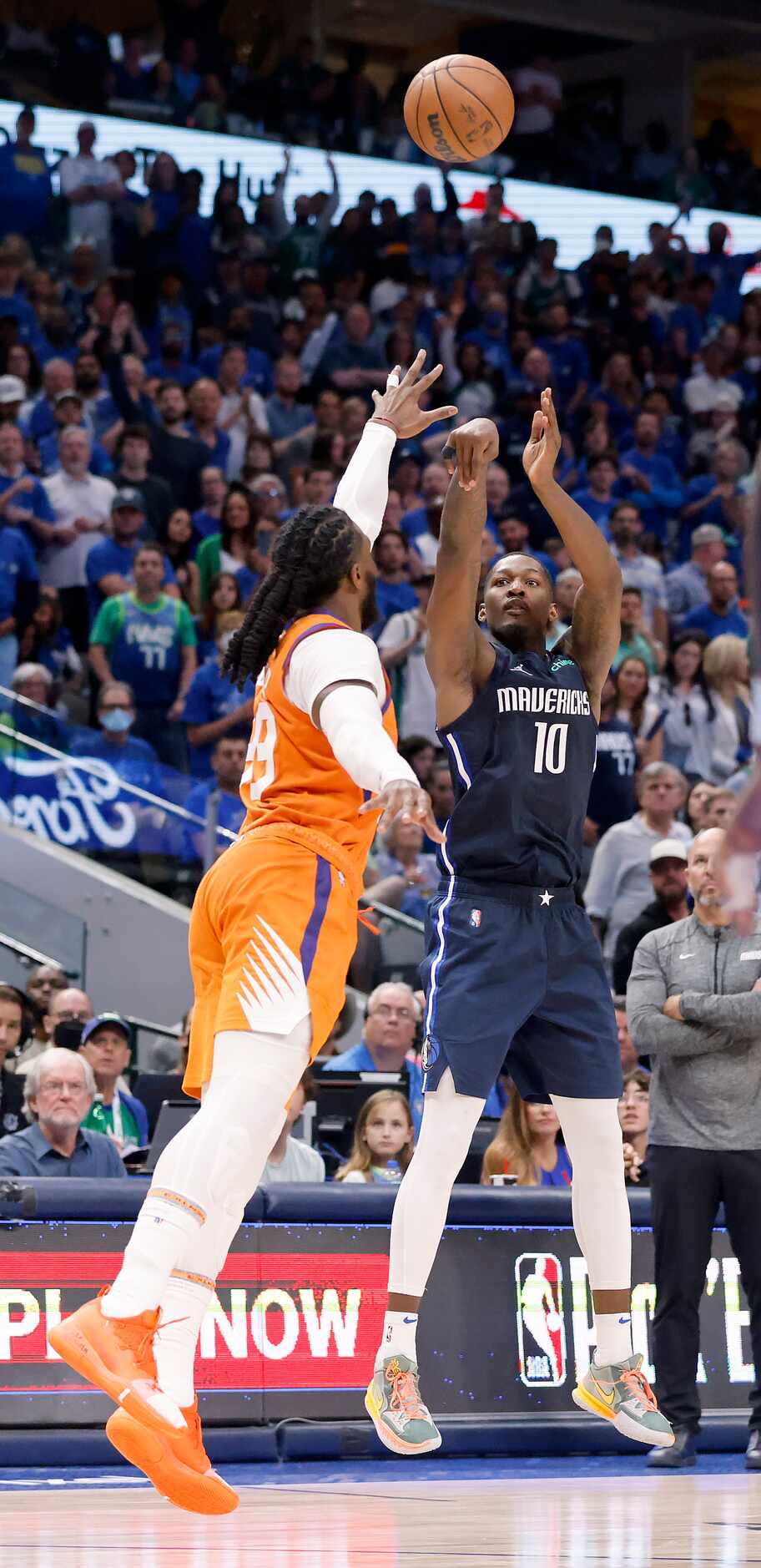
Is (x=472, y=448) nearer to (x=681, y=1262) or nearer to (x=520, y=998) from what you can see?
(x=520, y=998)

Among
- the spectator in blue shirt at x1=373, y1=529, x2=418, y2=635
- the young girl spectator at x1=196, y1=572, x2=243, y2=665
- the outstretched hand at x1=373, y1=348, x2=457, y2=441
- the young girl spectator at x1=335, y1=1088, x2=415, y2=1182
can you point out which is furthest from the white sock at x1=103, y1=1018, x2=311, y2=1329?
the spectator in blue shirt at x1=373, y1=529, x2=418, y2=635

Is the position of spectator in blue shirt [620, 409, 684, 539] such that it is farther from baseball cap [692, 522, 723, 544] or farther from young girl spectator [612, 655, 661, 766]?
young girl spectator [612, 655, 661, 766]

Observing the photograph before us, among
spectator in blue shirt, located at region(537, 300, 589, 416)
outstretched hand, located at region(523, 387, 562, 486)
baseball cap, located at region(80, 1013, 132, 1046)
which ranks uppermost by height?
spectator in blue shirt, located at region(537, 300, 589, 416)

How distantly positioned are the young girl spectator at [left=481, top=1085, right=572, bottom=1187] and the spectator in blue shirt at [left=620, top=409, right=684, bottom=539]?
33.9ft

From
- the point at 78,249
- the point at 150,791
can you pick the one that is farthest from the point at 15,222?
the point at 150,791

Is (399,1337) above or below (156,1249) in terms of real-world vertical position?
below

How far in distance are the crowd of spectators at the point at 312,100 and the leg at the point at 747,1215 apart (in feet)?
48.1

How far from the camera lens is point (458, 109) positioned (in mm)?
7914

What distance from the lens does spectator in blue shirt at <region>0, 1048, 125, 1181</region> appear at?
824 centimetres

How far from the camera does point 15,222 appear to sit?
58.1 feet

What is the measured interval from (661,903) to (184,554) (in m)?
4.77

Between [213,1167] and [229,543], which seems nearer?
[213,1167]

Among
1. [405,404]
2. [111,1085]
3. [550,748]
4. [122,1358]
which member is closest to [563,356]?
[111,1085]

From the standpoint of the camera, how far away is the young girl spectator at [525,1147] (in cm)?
897
